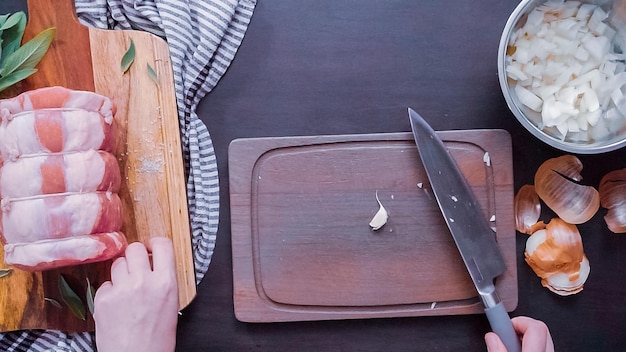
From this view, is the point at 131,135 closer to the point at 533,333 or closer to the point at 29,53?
the point at 29,53

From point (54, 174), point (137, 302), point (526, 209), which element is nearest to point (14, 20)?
point (54, 174)

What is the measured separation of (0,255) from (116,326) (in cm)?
21

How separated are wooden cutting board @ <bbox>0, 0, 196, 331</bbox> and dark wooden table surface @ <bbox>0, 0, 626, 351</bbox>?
9 centimetres

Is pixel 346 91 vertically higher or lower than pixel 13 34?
lower

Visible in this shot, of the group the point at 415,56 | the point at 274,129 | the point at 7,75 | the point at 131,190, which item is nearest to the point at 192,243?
the point at 131,190

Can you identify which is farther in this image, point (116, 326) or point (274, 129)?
point (274, 129)

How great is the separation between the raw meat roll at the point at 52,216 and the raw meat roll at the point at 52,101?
122mm

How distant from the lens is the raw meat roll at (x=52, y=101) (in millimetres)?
851

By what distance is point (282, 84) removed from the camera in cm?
100

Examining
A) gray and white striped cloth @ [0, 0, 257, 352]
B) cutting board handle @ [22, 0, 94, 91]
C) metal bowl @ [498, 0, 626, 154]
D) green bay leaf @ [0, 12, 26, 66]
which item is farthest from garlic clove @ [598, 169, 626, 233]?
green bay leaf @ [0, 12, 26, 66]

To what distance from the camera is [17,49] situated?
0.90 meters

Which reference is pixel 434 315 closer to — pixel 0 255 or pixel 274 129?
pixel 274 129

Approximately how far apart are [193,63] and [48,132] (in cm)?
26

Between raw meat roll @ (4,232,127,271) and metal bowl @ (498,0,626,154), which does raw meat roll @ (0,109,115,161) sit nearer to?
raw meat roll @ (4,232,127,271)
